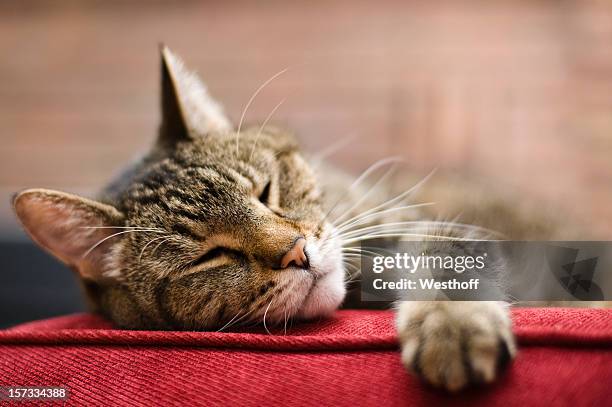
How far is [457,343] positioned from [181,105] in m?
0.87

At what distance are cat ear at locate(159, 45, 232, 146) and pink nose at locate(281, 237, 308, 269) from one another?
46cm

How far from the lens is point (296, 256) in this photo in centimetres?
96

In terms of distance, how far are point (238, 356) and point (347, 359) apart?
166 millimetres

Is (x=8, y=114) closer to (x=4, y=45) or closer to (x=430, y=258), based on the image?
(x=4, y=45)

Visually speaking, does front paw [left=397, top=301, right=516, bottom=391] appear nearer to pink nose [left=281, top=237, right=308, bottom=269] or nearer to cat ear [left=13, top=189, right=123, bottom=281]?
pink nose [left=281, top=237, right=308, bottom=269]

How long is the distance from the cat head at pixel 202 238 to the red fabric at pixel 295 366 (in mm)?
105

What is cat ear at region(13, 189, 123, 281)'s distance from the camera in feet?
3.43

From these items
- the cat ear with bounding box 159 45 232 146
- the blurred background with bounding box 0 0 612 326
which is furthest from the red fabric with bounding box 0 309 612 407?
the blurred background with bounding box 0 0 612 326

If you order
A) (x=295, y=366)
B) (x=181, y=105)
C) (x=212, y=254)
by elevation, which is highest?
(x=181, y=105)

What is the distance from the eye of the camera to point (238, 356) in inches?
31.9

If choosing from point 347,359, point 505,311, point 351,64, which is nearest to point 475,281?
point 505,311

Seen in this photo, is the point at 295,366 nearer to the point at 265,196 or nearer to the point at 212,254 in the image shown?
the point at 212,254

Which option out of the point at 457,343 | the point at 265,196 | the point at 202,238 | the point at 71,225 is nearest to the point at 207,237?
the point at 202,238

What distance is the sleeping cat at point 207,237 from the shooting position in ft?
3.16
